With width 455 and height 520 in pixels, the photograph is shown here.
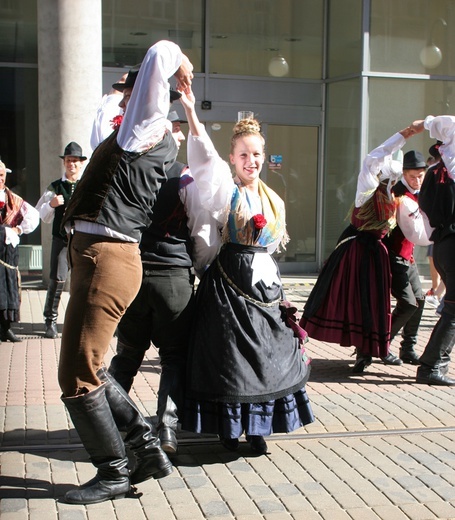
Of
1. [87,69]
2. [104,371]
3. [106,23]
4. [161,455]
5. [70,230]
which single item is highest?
[106,23]

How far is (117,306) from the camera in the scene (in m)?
3.83

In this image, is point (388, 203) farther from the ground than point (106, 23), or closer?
closer

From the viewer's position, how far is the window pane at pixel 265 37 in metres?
13.4

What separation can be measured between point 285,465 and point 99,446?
1.15 metres

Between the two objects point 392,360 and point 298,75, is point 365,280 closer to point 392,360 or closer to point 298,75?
point 392,360

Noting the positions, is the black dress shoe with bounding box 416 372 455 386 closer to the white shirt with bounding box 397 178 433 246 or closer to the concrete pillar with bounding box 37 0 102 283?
the white shirt with bounding box 397 178 433 246

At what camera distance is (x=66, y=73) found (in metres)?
10.9

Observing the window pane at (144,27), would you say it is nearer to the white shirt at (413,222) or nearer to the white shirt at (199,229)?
the white shirt at (413,222)

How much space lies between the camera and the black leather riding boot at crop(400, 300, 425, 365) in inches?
286

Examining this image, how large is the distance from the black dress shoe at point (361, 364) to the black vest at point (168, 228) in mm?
2633

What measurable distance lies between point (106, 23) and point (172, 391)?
959 cm

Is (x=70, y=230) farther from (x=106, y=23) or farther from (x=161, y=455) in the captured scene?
(x=106, y=23)

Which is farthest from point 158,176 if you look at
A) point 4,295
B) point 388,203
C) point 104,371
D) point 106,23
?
point 106,23

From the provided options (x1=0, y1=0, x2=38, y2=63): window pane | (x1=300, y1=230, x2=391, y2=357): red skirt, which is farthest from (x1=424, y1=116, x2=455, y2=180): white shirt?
(x1=0, y1=0, x2=38, y2=63): window pane
